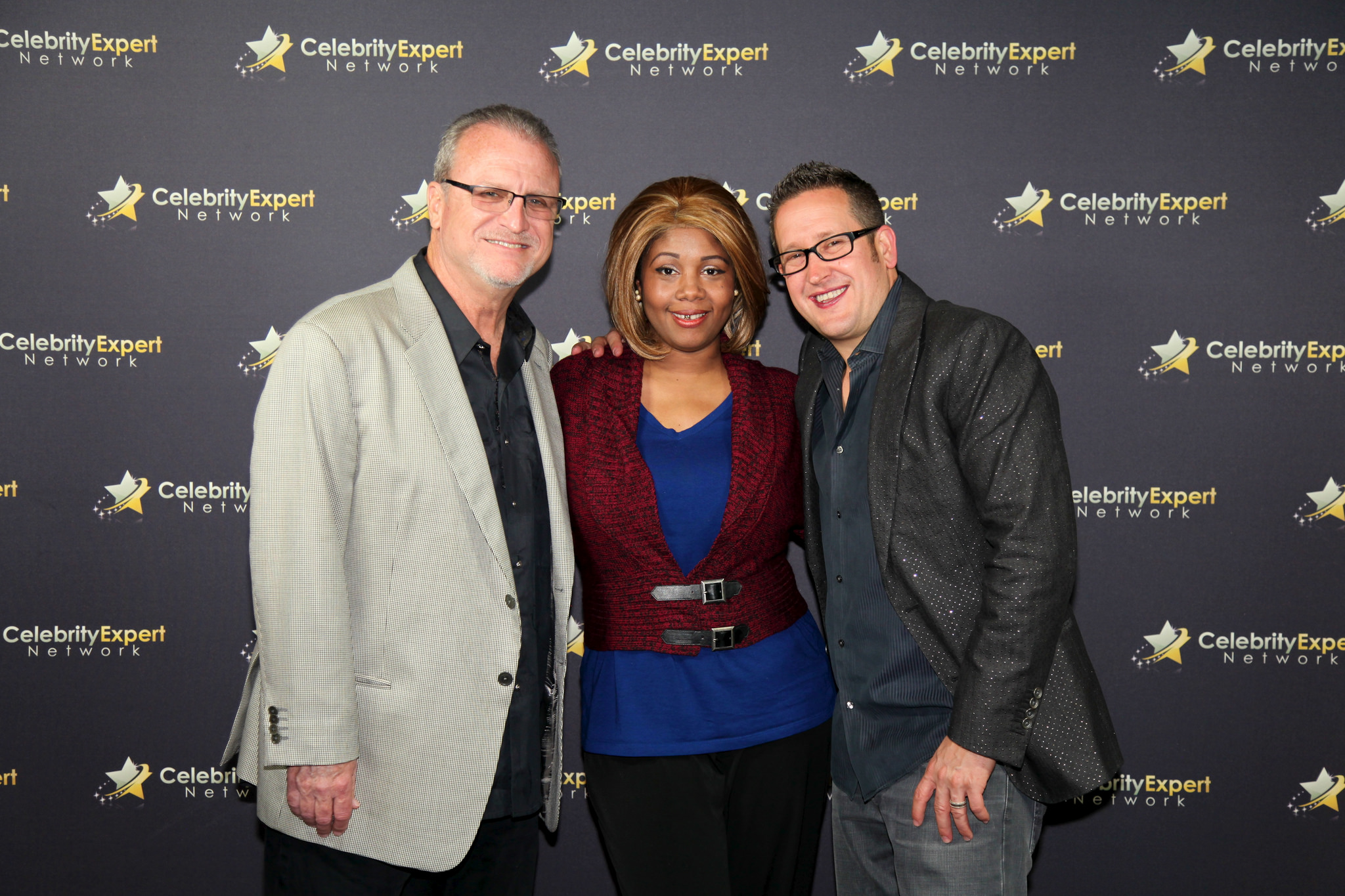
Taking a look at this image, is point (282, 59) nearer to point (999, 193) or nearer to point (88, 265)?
point (88, 265)

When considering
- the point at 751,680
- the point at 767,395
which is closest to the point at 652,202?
the point at 767,395

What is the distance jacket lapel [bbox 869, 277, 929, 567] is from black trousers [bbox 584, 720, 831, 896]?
1.98 feet

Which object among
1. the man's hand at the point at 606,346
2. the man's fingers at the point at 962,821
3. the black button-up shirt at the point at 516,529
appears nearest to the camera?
the man's fingers at the point at 962,821

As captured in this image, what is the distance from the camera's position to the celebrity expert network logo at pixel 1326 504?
279 cm

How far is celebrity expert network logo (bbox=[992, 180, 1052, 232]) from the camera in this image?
278 cm

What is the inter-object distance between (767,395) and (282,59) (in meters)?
1.84

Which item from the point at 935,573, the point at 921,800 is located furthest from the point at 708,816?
the point at 935,573

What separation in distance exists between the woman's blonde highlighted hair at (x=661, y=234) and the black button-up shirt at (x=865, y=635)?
42 centimetres

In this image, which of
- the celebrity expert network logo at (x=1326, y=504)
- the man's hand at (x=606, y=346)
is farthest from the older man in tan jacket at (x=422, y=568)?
the celebrity expert network logo at (x=1326, y=504)

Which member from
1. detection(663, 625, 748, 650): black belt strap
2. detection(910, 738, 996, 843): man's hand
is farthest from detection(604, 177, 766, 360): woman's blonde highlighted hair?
detection(910, 738, 996, 843): man's hand

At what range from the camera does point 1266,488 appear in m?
2.81

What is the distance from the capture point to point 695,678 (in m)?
2.00

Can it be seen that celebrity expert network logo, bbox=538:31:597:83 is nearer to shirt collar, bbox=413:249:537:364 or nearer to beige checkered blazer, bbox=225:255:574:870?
shirt collar, bbox=413:249:537:364

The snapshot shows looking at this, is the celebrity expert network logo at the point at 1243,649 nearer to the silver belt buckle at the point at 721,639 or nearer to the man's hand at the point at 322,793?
the silver belt buckle at the point at 721,639
